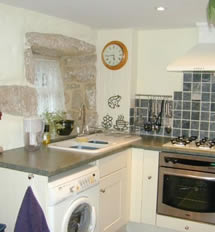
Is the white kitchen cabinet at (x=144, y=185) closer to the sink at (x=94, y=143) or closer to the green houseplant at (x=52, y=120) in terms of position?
the sink at (x=94, y=143)

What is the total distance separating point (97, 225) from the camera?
2.71 m

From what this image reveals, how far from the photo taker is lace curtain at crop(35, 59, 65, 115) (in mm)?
3514

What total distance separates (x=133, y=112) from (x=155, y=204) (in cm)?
111

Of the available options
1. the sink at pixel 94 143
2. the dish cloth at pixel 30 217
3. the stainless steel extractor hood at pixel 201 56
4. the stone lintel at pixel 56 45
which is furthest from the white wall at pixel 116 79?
the dish cloth at pixel 30 217

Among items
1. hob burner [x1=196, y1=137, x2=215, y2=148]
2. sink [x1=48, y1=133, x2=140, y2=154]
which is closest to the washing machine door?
sink [x1=48, y1=133, x2=140, y2=154]

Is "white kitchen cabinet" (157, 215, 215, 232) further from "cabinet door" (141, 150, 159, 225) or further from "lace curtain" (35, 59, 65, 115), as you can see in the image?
"lace curtain" (35, 59, 65, 115)

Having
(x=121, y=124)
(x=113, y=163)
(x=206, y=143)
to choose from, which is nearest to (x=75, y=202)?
(x=113, y=163)

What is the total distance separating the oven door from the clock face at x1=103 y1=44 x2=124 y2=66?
1.35 m

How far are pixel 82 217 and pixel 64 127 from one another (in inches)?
40.1

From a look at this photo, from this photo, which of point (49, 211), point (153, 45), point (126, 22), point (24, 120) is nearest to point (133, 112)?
point (153, 45)

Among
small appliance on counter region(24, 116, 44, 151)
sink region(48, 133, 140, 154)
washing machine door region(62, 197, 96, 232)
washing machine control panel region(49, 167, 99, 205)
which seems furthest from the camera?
sink region(48, 133, 140, 154)

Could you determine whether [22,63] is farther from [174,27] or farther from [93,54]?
[174,27]

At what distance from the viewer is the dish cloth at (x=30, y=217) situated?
2.21 m

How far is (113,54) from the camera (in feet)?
12.4
